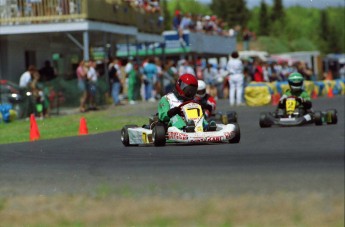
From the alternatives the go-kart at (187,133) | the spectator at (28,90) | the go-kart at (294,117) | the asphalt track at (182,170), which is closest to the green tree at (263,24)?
the spectator at (28,90)

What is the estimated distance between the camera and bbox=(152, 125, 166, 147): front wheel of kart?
312 inches

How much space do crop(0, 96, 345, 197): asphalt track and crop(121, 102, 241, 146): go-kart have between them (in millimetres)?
102

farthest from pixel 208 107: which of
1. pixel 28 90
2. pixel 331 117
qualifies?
pixel 28 90

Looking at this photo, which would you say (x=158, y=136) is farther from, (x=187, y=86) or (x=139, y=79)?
(x=139, y=79)

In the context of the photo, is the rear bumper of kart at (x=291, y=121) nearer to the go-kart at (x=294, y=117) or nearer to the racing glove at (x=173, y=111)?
the go-kart at (x=294, y=117)

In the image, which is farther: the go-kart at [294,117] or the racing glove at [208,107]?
the go-kart at [294,117]

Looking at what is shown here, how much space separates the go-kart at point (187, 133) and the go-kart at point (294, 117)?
212 inches

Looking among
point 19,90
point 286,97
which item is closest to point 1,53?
point 19,90

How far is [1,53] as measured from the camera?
28.5 m

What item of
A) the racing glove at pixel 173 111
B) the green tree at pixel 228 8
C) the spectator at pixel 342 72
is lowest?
the spectator at pixel 342 72

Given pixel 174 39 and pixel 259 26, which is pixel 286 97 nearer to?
pixel 174 39

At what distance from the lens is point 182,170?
5422mm

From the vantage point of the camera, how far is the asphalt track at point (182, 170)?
4125 mm

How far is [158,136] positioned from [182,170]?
2773 mm
